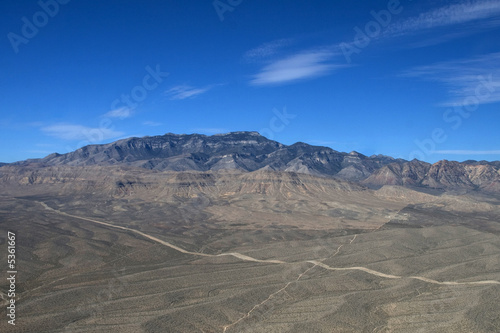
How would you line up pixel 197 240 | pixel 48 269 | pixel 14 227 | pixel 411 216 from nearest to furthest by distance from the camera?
pixel 48 269, pixel 197 240, pixel 14 227, pixel 411 216

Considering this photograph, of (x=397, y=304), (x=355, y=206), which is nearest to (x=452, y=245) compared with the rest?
(x=397, y=304)

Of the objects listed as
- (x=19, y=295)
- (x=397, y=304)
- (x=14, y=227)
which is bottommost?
(x=397, y=304)

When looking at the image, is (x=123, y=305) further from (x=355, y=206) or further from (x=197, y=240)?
(x=355, y=206)

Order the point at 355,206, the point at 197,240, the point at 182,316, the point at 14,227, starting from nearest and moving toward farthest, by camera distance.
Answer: the point at 182,316 < the point at 197,240 < the point at 14,227 < the point at 355,206

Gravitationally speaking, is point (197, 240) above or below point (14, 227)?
below

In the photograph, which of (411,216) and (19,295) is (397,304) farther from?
(411,216)

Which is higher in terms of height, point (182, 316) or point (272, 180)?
point (272, 180)

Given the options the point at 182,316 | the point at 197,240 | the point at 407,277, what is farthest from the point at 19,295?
the point at 407,277

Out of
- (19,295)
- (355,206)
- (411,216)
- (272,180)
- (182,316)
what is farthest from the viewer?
(272,180)

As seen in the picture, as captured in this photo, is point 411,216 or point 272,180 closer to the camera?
point 411,216
